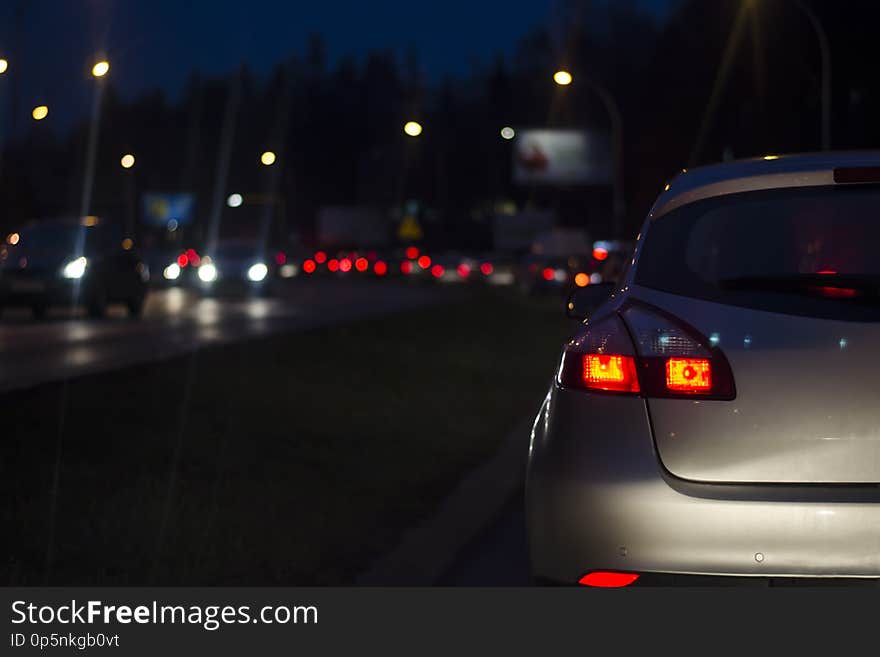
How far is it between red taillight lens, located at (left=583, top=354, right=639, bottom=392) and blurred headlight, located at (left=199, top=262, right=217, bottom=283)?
4747 cm

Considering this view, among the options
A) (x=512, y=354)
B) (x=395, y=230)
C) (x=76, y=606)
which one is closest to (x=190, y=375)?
(x=512, y=354)

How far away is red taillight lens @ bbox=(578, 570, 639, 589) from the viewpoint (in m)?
5.23

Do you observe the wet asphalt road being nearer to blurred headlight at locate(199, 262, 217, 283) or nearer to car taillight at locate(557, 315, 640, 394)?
car taillight at locate(557, 315, 640, 394)

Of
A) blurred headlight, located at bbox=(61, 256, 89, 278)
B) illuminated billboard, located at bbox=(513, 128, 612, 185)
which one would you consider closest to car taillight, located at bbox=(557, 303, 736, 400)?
blurred headlight, located at bbox=(61, 256, 89, 278)

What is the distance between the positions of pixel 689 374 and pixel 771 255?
0.54 meters

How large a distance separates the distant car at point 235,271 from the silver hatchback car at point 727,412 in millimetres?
47308

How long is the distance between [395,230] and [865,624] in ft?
400

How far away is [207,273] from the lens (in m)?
52.5

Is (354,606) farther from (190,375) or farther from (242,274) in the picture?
(242,274)

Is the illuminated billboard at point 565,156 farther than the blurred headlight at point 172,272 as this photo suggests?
Yes

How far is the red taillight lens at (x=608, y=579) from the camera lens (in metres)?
5.23

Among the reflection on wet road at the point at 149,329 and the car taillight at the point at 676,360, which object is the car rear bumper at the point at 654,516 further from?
the reflection on wet road at the point at 149,329

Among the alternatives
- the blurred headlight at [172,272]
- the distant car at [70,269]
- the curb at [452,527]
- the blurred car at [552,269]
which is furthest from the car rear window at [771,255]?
the blurred headlight at [172,272]

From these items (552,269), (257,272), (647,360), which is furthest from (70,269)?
(647,360)
